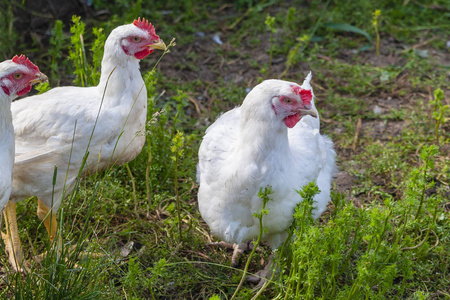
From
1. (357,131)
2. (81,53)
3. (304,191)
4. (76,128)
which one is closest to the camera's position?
(304,191)

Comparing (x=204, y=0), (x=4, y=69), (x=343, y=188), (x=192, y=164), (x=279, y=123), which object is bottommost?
(x=343, y=188)

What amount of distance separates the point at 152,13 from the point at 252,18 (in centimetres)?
126

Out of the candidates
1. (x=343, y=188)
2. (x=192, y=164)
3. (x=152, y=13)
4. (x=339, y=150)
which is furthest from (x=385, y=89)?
(x=152, y=13)

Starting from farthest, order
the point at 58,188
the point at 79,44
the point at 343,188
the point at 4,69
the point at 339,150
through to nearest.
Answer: the point at 339,150
the point at 343,188
the point at 79,44
the point at 58,188
the point at 4,69

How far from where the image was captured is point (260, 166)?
3.02 metres

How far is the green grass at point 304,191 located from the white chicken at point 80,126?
197 mm

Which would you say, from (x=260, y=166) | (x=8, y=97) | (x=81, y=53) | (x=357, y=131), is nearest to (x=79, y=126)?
(x=8, y=97)

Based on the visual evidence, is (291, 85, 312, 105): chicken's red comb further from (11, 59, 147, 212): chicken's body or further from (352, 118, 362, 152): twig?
(352, 118, 362, 152): twig

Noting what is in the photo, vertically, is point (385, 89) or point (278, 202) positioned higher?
point (278, 202)

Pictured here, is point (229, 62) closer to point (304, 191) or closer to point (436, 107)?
point (436, 107)

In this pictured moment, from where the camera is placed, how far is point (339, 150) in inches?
191

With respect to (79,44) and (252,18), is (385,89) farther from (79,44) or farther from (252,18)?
(79,44)

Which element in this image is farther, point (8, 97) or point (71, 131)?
point (71, 131)

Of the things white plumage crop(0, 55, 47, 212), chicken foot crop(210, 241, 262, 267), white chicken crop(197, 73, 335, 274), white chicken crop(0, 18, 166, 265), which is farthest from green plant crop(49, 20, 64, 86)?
chicken foot crop(210, 241, 262, 267)
